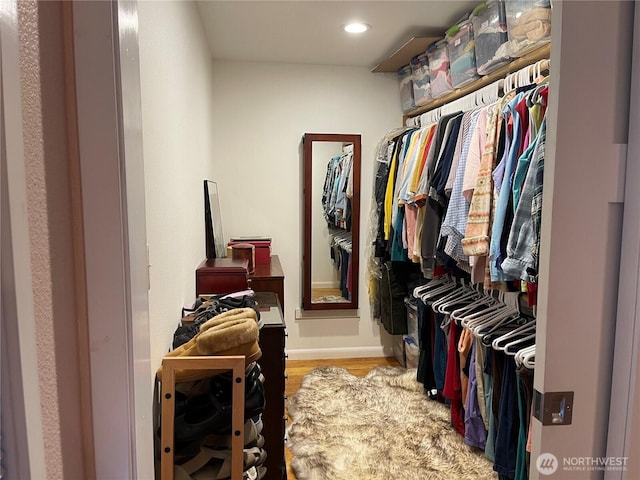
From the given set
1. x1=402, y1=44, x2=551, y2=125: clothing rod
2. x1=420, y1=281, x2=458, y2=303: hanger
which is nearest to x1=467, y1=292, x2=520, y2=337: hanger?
x1=420, y1=281, x2=458, y2=303: hanger

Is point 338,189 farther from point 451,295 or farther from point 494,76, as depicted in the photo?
point 494,76

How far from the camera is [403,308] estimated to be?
3395 mm

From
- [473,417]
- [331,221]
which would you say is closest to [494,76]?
[331,221]

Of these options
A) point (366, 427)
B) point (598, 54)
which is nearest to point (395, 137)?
point (366, 427)

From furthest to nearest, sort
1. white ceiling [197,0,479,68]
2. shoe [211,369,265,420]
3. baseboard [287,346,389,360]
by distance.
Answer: baseboard [287,346,389,360] → white ceiling [197,0,479,68] → shoe [211,369,265,420]

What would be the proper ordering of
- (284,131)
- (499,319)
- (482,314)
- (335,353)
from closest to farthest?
(499,319), (482,314), (284,131), (335,353)

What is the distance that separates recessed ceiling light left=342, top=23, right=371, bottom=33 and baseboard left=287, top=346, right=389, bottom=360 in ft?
8.11

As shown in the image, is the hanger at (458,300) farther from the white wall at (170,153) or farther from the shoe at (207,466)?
the shoe at (207,466)

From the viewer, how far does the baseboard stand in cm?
369

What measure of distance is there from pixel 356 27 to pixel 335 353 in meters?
2.52

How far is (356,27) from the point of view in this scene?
2707 millimetres

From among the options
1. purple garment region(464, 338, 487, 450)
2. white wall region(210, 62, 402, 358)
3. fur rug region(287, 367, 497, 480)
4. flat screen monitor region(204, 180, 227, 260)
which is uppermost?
white wall region(210, 62, 402, 358)

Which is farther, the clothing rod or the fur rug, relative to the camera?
the fur rug

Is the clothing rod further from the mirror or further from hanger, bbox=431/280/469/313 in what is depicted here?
hanger, bbox=431/280/469/313
